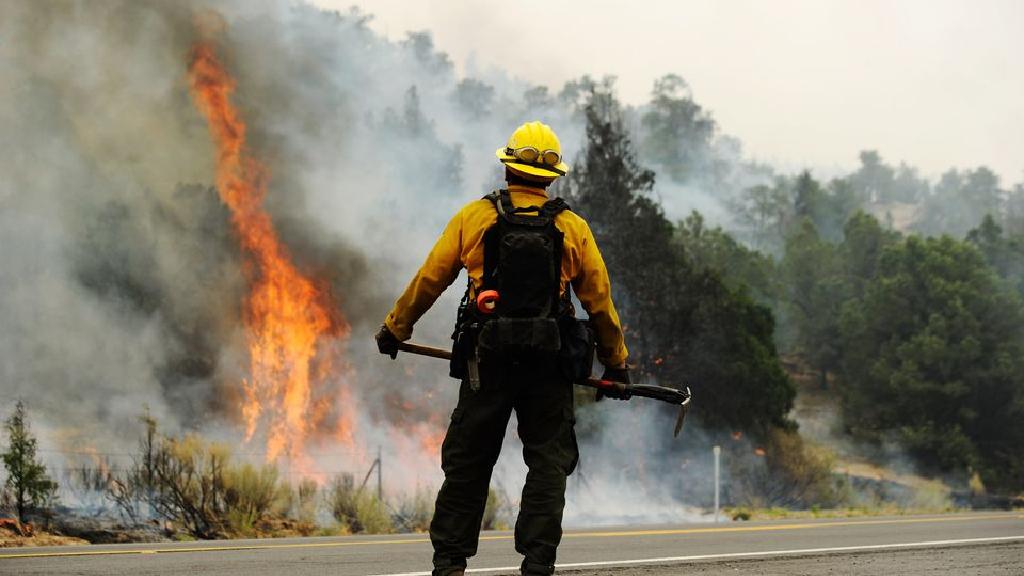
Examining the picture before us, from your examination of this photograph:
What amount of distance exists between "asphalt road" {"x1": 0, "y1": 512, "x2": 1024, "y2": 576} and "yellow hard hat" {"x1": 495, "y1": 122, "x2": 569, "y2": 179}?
2529mm

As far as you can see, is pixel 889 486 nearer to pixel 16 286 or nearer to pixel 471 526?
pixel 16 286

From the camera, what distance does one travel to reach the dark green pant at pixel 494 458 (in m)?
5.51

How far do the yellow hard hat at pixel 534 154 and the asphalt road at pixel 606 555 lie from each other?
253cm

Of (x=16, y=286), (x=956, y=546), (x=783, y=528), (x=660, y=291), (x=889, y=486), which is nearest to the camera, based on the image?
(x=956, y=546)

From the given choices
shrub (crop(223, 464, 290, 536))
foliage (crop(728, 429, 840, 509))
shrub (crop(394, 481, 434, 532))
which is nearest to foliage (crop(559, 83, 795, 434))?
foliage (crop(728, 429, 840, 509))

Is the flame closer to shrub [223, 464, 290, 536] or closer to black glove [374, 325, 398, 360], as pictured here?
shrub [223, 464, 290, 536]

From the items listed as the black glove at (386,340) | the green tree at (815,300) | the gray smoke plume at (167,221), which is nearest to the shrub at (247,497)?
the gray smoke plume at (167,221)

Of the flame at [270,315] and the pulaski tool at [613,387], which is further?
the flame at [270,315]

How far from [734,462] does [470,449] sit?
3046cm

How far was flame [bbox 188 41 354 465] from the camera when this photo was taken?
2603 cm

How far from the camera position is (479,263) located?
5.62 m

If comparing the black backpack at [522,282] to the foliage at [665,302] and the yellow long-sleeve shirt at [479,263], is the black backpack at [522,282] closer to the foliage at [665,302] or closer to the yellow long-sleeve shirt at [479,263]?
the yellow long-sleeve shirt at [479,263]

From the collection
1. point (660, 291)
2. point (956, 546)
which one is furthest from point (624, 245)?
point (956, 546)

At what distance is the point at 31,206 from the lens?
83.3 feet
